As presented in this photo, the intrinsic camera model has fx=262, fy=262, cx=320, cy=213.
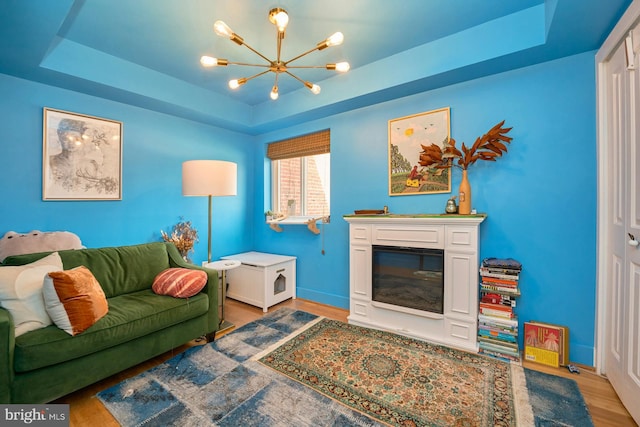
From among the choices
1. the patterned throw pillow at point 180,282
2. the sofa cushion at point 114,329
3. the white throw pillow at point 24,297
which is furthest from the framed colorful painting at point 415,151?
the white throw pillow at point 24,297

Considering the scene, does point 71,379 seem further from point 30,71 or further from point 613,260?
point 613,260

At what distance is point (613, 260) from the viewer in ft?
5.80

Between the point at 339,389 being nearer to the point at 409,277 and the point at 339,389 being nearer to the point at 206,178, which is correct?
the point at 409,277

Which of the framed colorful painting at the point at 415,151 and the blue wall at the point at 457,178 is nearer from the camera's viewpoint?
the blue wall at the point at 457,178

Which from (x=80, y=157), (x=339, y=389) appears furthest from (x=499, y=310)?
(x=80, y=157)

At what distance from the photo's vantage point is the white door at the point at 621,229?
1.45 meters

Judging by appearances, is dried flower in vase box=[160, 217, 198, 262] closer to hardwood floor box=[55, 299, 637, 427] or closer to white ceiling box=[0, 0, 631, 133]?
hardwood floor box=[55, 299, 637, 427]

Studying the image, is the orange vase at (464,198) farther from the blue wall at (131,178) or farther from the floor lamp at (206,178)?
the blue wall at (131,178)

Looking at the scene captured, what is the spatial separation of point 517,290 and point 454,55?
6.49ft

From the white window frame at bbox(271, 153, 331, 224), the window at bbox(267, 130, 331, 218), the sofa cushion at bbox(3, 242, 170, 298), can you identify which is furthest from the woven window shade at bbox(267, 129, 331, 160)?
the sofa cushion at bbox(3, 242, 170, 298)

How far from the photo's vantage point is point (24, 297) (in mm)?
1545

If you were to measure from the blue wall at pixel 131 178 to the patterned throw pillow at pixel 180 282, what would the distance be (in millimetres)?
993

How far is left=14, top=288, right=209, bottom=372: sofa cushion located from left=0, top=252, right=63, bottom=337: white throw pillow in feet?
0.25

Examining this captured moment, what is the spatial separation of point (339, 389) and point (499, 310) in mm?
1437
